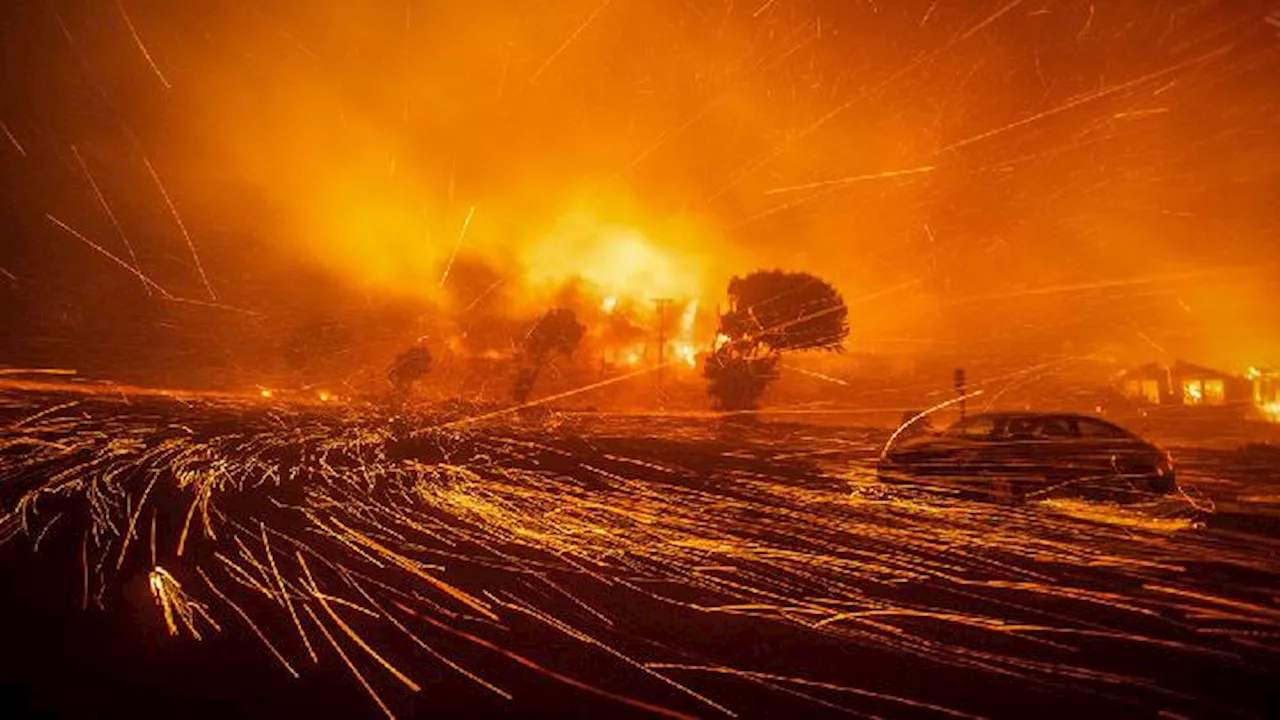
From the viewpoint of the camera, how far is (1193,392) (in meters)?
50.3

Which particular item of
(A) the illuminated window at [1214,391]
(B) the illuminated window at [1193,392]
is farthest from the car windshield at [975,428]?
(A) the illuminated window at [1214,391]

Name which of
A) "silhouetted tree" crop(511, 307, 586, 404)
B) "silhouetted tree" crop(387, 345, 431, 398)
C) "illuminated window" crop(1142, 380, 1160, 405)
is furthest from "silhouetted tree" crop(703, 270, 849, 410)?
"silhouetted tree" crop(387, 345, 431, 398)

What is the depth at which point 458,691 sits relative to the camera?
378cm

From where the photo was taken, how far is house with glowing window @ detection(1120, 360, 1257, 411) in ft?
161

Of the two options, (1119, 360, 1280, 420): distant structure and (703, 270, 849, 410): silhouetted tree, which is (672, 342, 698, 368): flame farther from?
(1119, 360, 1280, 420): distant structure

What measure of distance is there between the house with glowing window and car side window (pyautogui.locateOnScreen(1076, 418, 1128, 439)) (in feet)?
152

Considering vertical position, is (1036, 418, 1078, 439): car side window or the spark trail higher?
(1036, 418, 1078, 439): car side window

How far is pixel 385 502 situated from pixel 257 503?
1576mm

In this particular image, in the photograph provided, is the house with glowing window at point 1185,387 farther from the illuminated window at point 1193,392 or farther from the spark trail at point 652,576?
the spark trail at point 652,576

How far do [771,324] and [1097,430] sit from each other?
1147 inches

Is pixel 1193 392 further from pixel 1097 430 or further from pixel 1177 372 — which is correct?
pixel 1097 430

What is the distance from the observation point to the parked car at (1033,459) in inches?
403

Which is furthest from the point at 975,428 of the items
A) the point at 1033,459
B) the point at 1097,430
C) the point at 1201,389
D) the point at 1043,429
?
the point at 1201,389

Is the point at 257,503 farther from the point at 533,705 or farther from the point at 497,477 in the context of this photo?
the point at 533,705
